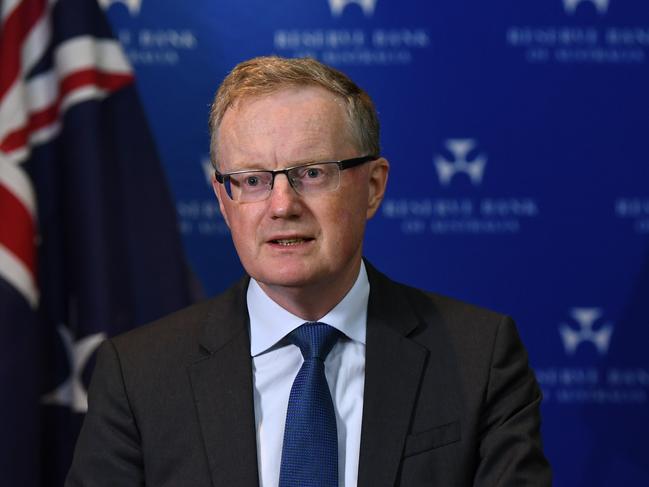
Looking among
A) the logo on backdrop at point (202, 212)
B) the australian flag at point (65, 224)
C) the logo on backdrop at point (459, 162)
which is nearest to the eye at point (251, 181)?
the australian flag at point (65, 224)

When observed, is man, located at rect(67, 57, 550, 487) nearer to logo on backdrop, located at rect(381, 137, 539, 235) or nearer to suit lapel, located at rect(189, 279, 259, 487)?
suit lapel, located at rect(189, 279, 259, 487)

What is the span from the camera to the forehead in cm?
177

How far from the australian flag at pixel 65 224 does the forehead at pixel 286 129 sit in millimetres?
1147

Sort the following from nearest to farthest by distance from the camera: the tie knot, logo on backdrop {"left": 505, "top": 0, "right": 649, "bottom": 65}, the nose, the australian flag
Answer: the nose < the tie knot < the australian flag < logo on backdrop {"left": 505, "top": 0, "right": 649, "bottom": 65}

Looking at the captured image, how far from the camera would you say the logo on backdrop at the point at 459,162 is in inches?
122

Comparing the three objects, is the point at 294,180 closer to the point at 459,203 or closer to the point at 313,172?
the point at 313,172

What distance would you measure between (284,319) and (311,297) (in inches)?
2.8

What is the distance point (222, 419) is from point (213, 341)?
0.17 m

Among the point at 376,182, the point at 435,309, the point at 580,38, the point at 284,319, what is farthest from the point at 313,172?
the point at 580,38

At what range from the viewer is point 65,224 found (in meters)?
2.90

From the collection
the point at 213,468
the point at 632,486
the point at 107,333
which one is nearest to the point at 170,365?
the point at 213,468

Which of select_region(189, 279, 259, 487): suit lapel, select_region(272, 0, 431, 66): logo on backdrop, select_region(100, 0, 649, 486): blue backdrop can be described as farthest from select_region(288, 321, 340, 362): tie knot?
select_region(272, 0, 431, 66): logo on backdrop

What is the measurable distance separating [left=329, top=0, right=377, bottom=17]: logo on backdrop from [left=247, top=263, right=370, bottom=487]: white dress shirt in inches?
55.0

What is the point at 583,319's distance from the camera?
10.1 ft
